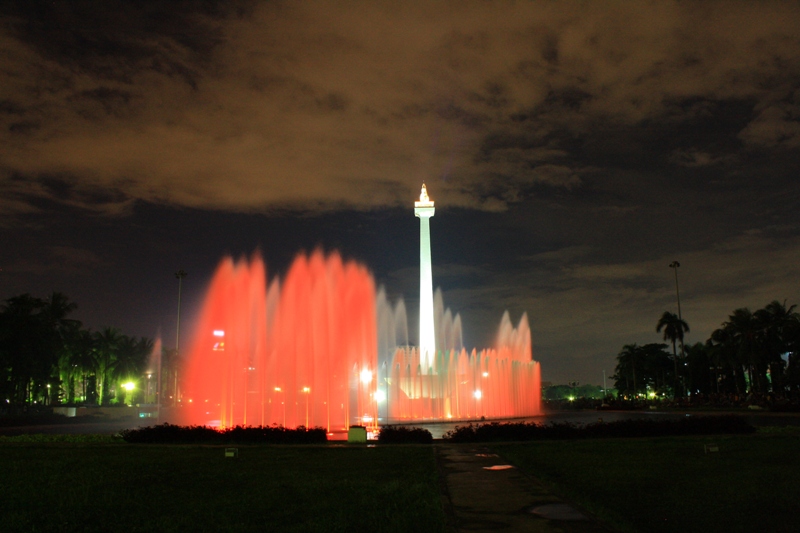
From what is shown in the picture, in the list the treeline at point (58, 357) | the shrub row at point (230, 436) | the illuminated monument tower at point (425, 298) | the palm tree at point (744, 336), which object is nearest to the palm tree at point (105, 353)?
the treeline at point (58, 357)

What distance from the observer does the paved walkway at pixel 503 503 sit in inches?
372

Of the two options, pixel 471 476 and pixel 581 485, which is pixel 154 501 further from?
pixel 581 485

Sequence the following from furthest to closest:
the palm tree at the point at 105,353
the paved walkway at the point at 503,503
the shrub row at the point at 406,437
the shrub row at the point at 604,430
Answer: the palm tree at the point at 105,353, the shrub row at the point at 604,430, the shrub row at the point at 406,437, the paved walkway at the point at 503,503

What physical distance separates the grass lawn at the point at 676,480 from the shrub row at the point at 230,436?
21.4 feet

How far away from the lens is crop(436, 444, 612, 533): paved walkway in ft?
31.0

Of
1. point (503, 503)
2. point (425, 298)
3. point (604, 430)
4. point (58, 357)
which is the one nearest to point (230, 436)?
point (604, 430)

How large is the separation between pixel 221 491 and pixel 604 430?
15581 millimetres

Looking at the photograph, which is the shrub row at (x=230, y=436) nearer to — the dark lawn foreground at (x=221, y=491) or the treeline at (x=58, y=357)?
the dark lawn foreground at (x=221, y=491)

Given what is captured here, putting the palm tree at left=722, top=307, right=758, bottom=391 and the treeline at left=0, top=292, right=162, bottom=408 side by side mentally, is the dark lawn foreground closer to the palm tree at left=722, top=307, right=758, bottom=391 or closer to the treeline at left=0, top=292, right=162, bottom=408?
the treeline at left=0, top=292, right=162, bottom=408

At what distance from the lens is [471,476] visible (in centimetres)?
1438

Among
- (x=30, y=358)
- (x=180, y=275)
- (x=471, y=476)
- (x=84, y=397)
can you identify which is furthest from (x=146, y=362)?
(x=471, y=476)

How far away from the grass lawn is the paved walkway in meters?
0.43

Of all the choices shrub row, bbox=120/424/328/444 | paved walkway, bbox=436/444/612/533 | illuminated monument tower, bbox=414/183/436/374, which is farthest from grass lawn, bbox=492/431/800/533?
illuminated monument tower, bbox=414/183/436/374

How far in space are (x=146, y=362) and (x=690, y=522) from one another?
9709cm
